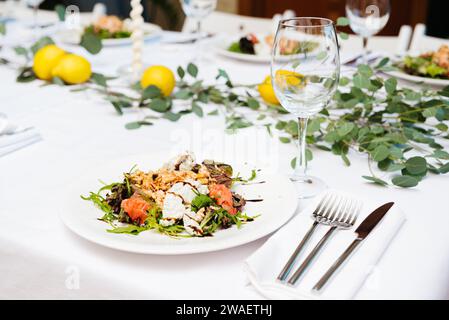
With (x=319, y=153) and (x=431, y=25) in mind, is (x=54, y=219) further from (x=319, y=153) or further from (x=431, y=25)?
(x=431, y=25)

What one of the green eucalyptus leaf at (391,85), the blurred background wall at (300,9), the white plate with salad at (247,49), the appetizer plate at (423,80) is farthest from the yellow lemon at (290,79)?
the blurred background wall at (300,9)

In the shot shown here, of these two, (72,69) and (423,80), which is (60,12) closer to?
(72,69)

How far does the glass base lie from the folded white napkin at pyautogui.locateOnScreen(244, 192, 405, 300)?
90 millimetres

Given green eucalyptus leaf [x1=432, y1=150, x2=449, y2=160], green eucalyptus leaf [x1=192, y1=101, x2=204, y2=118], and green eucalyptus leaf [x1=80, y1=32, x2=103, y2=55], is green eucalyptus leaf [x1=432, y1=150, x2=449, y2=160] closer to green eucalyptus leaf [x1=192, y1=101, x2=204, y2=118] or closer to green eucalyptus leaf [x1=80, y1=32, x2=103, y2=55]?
green eucalyptus leaf [x1=192, y1=101, x2=204, y2=118]

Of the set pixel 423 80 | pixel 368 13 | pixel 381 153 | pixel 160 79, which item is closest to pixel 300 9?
pixel 368 13

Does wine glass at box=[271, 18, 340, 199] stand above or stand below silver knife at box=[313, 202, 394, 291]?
above

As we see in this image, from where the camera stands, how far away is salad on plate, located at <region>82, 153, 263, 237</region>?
733 millimetres

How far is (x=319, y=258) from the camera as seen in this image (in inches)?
27.1

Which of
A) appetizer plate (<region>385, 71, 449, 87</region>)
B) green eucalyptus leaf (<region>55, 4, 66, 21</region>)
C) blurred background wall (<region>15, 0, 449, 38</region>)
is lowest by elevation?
blurred background wall (<region>15, 0, 449, 38</region>)

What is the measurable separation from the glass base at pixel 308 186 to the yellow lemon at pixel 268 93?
43cm

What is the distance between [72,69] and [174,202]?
0.91 metres

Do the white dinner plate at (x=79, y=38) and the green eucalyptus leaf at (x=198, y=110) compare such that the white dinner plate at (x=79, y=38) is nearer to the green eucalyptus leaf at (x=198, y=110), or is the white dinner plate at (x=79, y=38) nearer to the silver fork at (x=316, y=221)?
the green eucalyptus leaf at (x=198, y=110)

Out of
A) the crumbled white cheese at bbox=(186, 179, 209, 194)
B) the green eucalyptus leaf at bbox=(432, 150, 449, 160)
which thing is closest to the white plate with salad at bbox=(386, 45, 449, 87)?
the green eucalyptus leaf at bbox=(432, 150, 449, 160)

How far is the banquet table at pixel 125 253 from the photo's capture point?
675mm
